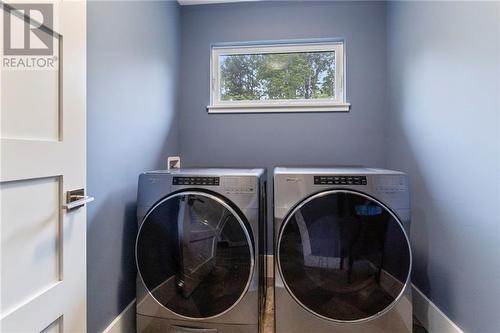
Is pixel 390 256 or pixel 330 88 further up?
pixel 330 88

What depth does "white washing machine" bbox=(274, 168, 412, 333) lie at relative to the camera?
121 centimetres

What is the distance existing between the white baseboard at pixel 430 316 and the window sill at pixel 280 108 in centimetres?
136

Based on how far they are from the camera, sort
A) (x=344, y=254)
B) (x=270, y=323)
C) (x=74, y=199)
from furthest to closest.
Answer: (x=270, y=323)
(x=344, y=254)
(x=74, y=199)

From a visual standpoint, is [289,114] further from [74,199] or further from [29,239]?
[29,239]

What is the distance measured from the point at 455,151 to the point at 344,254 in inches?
28.6

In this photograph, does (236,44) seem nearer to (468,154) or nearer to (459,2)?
(459,2)

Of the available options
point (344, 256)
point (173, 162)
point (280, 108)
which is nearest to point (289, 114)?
point (280, 108)

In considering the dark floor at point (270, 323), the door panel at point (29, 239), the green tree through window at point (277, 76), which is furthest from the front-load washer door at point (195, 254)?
the green tree through window at point (277, 76)

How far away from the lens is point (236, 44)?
2236mm

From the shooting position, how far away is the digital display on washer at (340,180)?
123 cm

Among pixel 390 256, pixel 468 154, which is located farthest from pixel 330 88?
pixel 390 256

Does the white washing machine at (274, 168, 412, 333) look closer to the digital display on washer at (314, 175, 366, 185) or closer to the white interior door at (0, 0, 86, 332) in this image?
the digital display on washer at (314, 175, 366, 185)

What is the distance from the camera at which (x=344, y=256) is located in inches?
48.1

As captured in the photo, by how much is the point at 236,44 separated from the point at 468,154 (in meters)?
1.81
